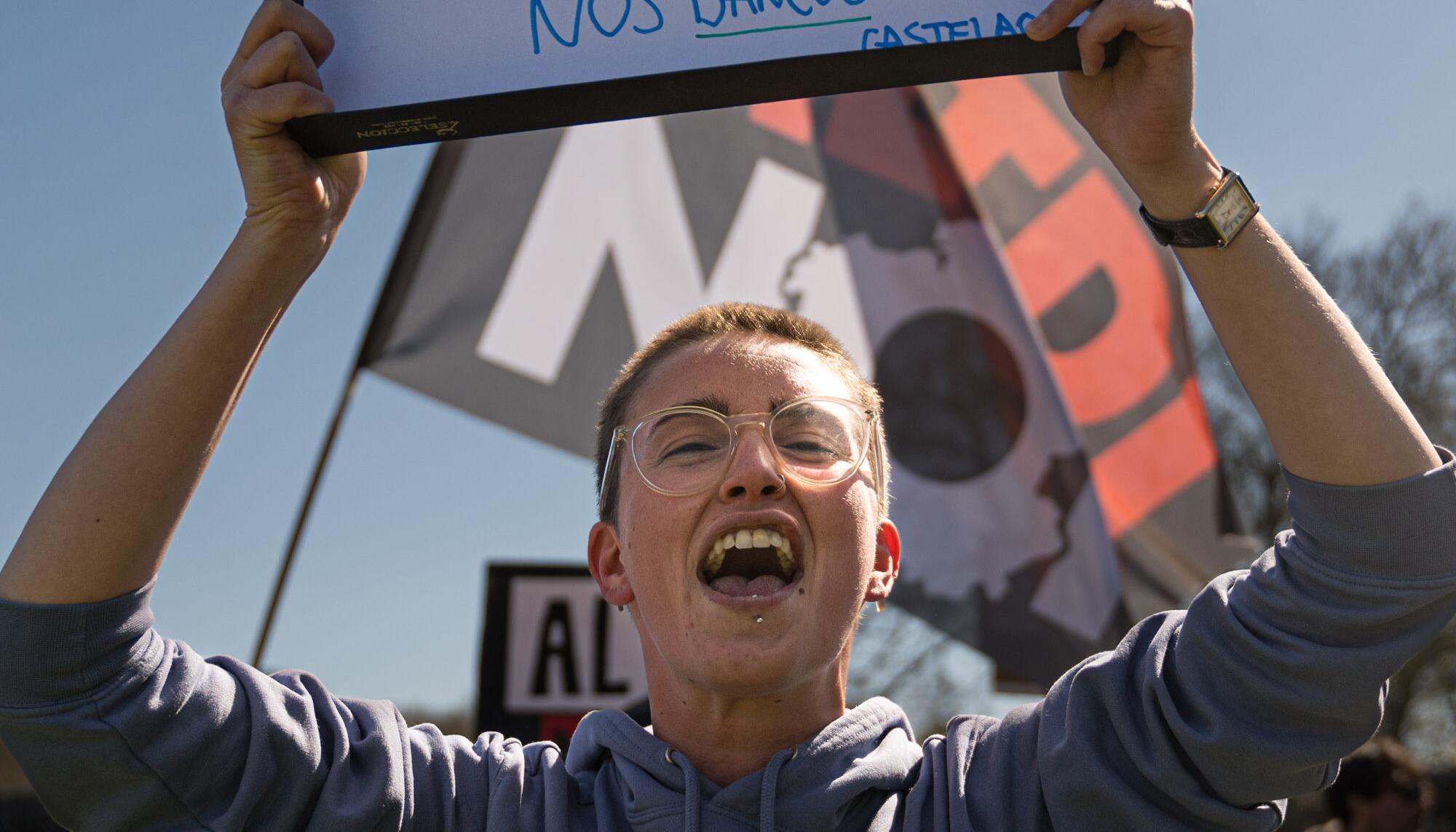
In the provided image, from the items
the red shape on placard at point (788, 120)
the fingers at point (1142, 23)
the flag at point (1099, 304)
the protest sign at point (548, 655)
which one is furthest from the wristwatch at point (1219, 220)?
the flag at point (1099, 304)

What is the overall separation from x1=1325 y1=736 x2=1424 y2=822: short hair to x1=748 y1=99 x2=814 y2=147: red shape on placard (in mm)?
3955

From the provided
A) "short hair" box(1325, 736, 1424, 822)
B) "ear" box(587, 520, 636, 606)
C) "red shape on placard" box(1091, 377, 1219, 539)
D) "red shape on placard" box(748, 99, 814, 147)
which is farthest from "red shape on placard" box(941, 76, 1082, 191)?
"ear" box(587, 520, 636, 606)

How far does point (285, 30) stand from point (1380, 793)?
4.79 m

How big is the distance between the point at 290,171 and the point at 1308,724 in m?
1.67

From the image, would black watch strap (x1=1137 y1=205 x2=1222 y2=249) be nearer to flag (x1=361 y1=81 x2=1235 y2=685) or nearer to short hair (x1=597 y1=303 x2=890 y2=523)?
short hair (x1=597 y1=303 x2=890 y2=523)

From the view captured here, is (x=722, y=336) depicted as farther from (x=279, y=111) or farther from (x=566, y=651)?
(x=566, y=651)

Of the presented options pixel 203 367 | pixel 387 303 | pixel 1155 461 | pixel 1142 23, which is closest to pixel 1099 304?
pixel 1155 461

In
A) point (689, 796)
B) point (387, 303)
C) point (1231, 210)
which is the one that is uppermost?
point (387, 303)

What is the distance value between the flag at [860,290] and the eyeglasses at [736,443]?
11.6 feet

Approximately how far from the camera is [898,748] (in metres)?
2.09

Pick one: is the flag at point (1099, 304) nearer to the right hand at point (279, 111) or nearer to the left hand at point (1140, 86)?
the left hand at point (1140, 86)

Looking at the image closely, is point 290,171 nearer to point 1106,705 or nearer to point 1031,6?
point 1031,6

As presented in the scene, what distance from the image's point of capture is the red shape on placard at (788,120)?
265 inches

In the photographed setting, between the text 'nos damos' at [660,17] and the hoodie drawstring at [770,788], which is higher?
the text 'nos damos' at [660,17]
